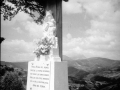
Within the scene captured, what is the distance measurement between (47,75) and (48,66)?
186mm

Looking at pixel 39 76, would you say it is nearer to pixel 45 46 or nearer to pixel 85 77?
pixel 45 46

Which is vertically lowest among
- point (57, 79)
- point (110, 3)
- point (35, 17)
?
point (57, 79)

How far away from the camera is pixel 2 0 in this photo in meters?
5.69

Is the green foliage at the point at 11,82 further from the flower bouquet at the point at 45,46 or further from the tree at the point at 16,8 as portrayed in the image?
the flower bouquet at the point at 45,46

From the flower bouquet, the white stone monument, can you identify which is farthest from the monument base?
the flower bouquet

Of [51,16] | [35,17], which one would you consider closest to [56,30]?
[51,16]

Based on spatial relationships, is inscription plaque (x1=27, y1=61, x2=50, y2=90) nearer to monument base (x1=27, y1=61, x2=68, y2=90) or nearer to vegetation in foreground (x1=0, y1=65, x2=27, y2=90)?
monument base (x1=27, y1=61, x2=68, y2=90)

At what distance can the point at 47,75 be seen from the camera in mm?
3264

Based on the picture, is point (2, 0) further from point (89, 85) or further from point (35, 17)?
point (89, 85)

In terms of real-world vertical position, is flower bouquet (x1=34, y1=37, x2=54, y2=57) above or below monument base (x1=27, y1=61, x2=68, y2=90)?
above

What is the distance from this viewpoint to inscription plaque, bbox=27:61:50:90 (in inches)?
129

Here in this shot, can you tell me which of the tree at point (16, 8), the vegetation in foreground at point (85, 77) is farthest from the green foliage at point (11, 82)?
the tree at point (16, 8)

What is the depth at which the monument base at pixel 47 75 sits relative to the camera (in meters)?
3.22

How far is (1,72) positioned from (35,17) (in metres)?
2.32
